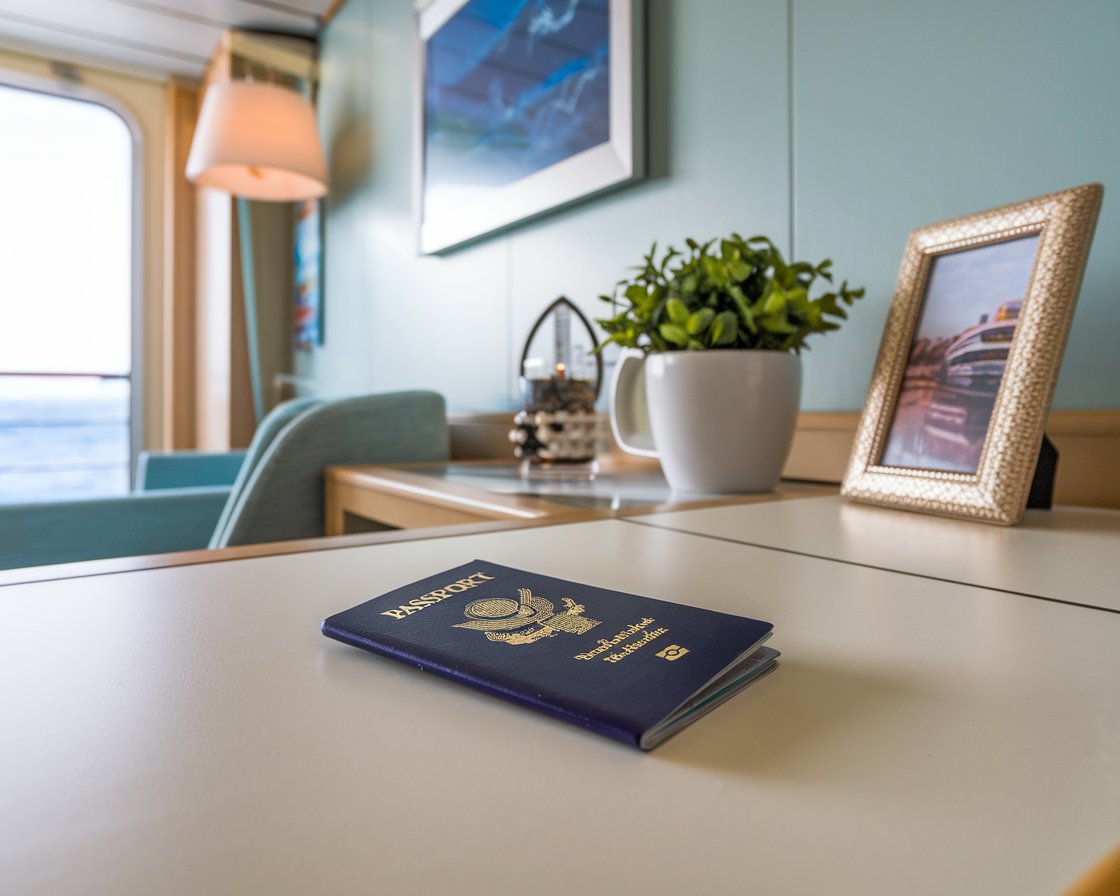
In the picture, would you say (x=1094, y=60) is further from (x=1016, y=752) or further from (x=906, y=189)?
(x=1016, y=752)

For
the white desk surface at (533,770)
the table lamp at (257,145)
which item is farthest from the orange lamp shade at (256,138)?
the white desk surface at (533,770)

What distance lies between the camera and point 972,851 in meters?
0.20

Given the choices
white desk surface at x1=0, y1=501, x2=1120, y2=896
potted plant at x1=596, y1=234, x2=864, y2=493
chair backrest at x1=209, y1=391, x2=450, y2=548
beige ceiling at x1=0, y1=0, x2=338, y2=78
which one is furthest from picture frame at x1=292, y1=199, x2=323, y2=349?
white desk surface at x1=0, y1=501, x2=1120, y2=896

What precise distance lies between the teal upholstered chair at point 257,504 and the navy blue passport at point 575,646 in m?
0.93

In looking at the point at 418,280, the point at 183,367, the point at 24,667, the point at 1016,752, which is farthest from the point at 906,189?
→ the point at 183,367

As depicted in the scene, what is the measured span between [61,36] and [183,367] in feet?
4.70

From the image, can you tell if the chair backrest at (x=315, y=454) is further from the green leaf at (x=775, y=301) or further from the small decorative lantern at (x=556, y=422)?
the green leaf at (x=775, y=301)

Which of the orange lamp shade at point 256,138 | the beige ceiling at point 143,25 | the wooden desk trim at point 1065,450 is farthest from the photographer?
the beige ceiling at point 143,25

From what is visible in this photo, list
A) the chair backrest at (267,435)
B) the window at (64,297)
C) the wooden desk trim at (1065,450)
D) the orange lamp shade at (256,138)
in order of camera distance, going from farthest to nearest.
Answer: the window at (64,297) → the orange lamp shade at (256,138) → the chair backrest at (267,435) → the wooden desk trim at (1065,450)

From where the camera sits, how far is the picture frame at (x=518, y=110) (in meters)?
1.39

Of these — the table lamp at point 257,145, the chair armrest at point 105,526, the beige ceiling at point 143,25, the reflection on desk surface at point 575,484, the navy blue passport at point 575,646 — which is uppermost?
the beige ceiling at point 143,25

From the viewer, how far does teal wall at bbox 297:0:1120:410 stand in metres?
0.84

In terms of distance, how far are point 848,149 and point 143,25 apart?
3.18m

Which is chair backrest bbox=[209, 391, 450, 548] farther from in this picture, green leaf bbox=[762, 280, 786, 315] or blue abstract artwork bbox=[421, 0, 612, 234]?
green leaf bbox=[762, 280, 786, 315]
